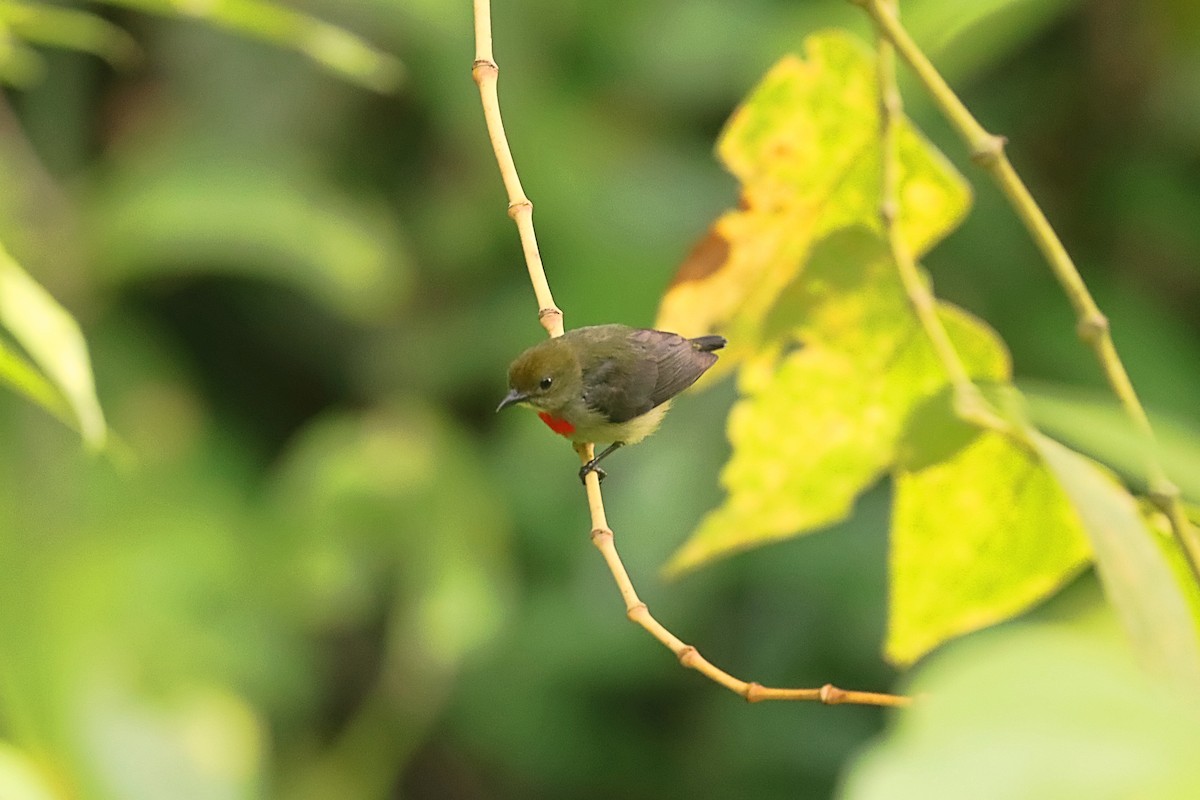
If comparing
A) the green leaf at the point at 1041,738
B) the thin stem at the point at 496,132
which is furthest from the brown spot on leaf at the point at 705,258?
the green leaf at the point at 1041,738

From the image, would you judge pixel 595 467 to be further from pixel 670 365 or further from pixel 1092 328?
pixel 1092 328

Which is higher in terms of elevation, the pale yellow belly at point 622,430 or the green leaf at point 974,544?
the pale yellow belly at point 622,430

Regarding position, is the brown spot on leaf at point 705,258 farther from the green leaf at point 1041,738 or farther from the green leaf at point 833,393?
the green leaf at point 1041,738

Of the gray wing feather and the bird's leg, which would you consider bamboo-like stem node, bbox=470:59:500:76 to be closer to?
the bird's leg

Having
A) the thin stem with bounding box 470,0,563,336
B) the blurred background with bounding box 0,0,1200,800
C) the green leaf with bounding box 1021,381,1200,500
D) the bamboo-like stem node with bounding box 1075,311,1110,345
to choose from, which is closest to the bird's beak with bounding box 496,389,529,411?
the thin stem with bounding box 470,0,563,336

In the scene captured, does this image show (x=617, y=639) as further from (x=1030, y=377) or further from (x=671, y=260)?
(x=1030, y=377)
